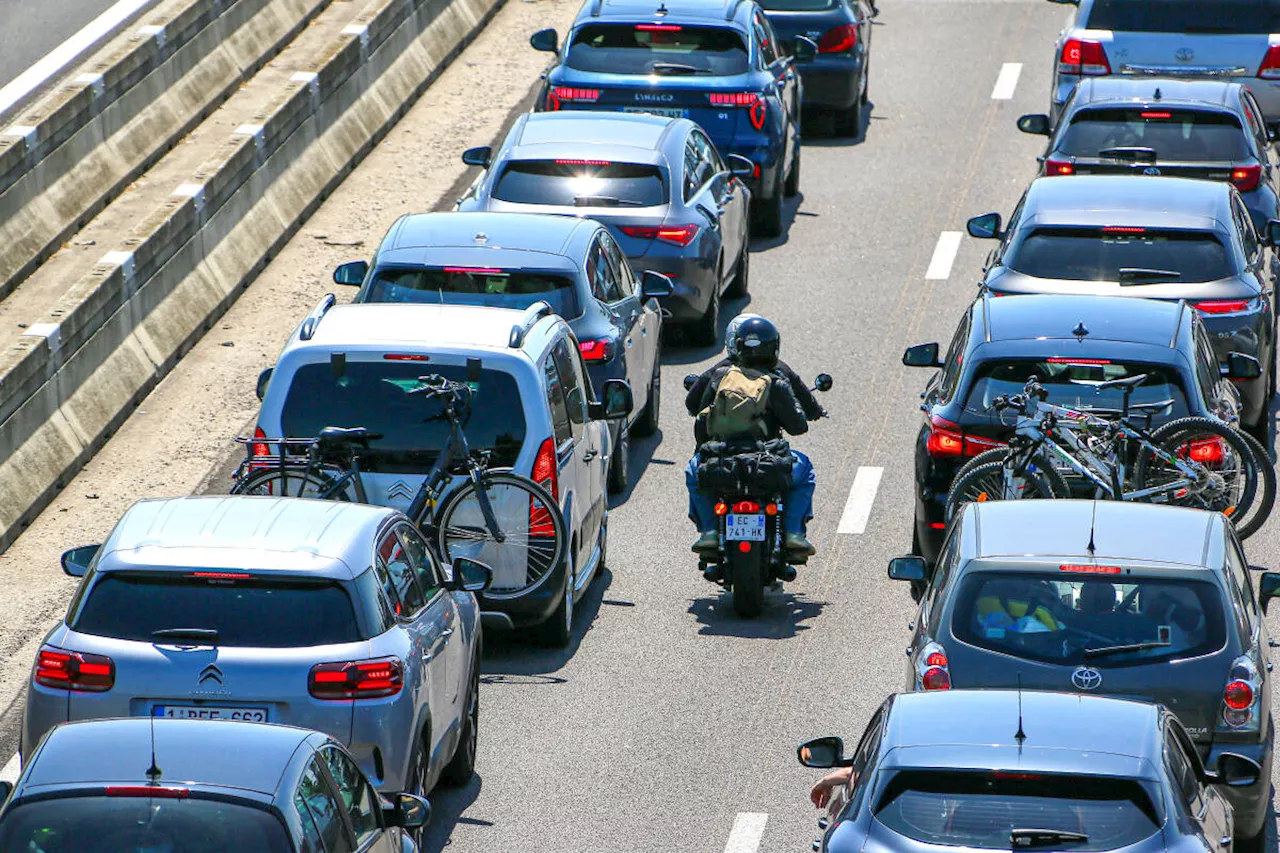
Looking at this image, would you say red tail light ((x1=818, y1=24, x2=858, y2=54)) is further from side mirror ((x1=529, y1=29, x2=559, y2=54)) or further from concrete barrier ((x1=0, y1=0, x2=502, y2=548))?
concrete barrier ((x1=0, y1=0, x2=502, y2=548))

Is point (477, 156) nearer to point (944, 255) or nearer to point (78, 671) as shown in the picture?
point (944, 255)

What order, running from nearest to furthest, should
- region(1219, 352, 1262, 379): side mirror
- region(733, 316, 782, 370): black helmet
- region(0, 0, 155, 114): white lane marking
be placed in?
region(733, 316, 782, 370): black helmet < region(1219, 352, 1262, 379): side mirror < region(0, 0, 155, 114): white lane marking

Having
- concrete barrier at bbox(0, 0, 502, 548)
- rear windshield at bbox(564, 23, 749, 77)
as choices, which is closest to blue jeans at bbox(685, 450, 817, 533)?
concrete barrier at bbox(0, 0, 502, 548)

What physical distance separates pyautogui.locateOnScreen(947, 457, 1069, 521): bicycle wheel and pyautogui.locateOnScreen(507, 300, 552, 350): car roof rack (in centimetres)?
248

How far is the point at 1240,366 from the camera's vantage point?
1645cm

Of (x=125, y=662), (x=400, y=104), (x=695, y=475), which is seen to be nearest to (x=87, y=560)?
(x=125, y=662)

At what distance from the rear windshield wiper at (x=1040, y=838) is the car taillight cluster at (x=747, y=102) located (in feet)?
51.8

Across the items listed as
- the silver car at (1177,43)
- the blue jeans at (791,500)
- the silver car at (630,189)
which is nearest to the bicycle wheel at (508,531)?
the blue jeans at (791,500)

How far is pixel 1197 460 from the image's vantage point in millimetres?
15312

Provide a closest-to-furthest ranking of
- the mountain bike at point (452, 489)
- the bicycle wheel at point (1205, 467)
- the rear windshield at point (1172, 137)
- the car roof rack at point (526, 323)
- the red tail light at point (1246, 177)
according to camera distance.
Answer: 1. the mountain bike at point (452, 489)
2. the car roof rack at point (526, 323)
3. the bicycle wheel at point (1205, 467)
4. the red tail light at point (1246, 177)
5. the rear windshield at point (1172, 137)

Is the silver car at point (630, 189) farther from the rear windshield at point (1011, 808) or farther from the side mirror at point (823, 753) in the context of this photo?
the rear windshield at point (1011, 808)

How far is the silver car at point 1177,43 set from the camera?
2527 cm

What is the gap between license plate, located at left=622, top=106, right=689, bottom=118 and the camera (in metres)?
23.2

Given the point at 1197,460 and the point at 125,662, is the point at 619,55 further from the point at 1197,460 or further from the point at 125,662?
the point at 125,662
